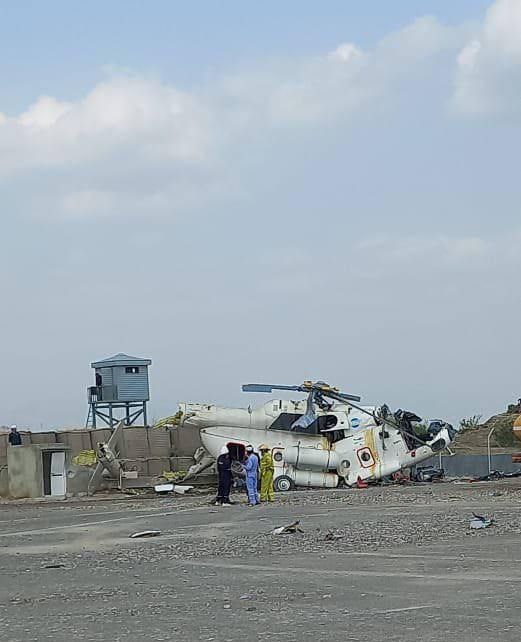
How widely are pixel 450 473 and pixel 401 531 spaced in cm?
2521

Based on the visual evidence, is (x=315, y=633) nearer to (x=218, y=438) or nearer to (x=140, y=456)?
(x=218, y=438)

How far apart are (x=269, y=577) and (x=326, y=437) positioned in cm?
2016

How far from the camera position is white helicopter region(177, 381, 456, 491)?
33438mm

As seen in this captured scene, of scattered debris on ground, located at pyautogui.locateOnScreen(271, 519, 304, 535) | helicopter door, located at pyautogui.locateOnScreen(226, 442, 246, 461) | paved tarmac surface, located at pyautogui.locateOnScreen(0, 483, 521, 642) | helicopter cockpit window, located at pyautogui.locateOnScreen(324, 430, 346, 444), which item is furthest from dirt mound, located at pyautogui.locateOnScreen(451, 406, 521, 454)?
scattered debris on ground, located at pyautogui.locateOnScreen(271, 519, 304, 535)

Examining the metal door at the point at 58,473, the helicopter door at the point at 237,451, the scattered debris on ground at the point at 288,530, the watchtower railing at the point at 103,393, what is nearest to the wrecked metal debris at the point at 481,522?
the scattered debris on ground at the point at 288,530

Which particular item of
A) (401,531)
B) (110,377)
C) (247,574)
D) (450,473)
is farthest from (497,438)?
(247,574)

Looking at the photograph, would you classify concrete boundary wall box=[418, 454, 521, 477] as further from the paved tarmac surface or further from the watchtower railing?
the paved tarmac surface

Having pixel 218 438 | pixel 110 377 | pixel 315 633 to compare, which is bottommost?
pixel 315 633

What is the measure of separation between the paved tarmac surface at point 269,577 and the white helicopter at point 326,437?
8.99 metres

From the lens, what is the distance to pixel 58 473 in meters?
35.1

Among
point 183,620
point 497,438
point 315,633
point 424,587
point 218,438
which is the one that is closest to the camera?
point 315,633

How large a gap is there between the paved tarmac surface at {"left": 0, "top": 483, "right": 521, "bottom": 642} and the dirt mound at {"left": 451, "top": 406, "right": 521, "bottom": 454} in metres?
31.4

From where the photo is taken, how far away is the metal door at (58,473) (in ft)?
115

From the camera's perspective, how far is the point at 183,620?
10.7 metres
